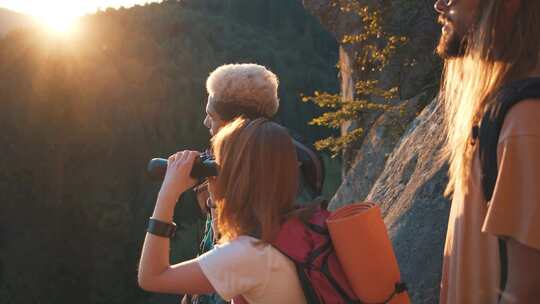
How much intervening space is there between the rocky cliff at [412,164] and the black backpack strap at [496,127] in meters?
1.56

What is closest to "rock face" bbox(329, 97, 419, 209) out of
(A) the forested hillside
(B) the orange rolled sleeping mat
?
(B) the orange rolled sleeping mat

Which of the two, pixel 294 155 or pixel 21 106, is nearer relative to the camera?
pixel 294 155

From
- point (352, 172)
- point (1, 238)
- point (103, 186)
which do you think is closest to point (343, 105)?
point (352, 172)

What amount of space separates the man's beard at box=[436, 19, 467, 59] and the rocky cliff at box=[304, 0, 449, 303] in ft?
4.68

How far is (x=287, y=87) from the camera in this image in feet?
206

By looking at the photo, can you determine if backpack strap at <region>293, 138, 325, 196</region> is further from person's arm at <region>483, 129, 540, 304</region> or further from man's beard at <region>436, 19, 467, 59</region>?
person's arm at <region>483, 129, 540, 304</region>

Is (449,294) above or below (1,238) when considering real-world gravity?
above

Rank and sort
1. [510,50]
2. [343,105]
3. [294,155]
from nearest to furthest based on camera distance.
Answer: [510,50] < [294,155] < [343,105]

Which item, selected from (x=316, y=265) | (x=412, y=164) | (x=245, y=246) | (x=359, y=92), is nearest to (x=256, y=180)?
(x=245, y=246)

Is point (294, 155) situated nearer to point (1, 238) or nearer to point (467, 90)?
point (467, 90)

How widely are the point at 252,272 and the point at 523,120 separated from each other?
0.91m

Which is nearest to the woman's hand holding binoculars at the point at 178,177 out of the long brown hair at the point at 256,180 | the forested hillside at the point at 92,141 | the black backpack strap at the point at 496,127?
the long brown hair at the point at 256,180

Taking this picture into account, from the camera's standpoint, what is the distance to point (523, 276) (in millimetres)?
1365

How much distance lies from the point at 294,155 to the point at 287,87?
61.1 metres
